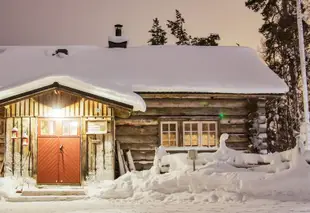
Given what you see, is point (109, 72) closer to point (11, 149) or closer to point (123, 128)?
point (123, 128)

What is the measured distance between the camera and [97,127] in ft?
54.7

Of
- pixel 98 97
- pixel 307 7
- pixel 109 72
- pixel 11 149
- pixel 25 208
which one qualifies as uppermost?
pixel 307 7

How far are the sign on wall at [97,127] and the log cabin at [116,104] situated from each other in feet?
0.11

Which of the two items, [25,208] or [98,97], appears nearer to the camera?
[25,208]

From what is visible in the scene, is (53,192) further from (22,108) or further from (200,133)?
(200,133)

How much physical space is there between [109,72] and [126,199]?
7.74 metres

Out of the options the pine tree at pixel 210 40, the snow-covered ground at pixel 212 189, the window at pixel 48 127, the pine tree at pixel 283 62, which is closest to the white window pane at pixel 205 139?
the snow-covered ground at pixel 212 189

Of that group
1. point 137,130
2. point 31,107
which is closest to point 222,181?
point 137,130

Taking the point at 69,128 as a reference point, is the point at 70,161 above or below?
below

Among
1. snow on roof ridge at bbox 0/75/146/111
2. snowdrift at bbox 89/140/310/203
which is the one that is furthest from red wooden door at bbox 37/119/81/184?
snowdrift at bbox 89/140/310/203

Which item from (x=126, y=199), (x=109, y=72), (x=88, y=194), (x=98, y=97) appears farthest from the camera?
(x=109, y=72)

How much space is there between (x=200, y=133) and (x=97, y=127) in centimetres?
432

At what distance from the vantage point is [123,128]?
1850 centimetres

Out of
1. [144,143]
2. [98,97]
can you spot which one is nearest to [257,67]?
[144,143]
